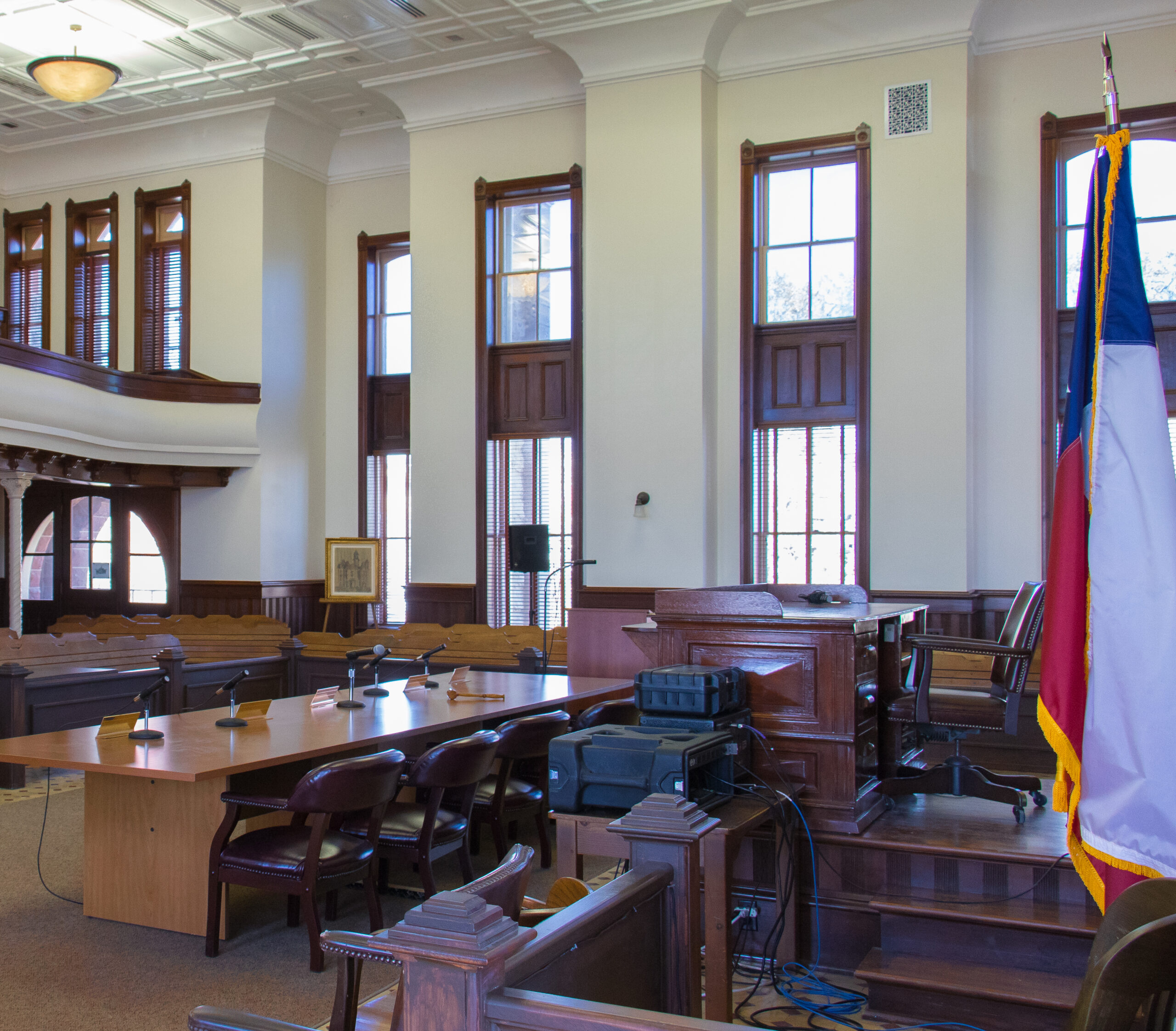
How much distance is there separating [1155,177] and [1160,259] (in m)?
0.70

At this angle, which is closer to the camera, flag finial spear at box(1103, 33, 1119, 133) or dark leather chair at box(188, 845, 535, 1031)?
dark leather chair at box(188, 845, 535, 1031)

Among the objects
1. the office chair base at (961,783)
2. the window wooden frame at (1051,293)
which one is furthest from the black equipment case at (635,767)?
the window wooden frame at (1051,293)

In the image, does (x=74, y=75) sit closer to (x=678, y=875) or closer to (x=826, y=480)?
(x=826, y=480)

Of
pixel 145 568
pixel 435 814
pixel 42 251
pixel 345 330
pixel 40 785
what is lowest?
pixel 40 785

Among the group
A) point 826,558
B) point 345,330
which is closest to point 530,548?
point 826,558

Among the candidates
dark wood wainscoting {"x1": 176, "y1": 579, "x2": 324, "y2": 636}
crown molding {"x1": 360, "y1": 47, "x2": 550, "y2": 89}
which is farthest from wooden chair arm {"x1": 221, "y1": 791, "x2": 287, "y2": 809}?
crown molding {"x1": 360, "y1": 47, "x2": 550, "y2": 89}

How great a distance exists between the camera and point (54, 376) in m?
10.5

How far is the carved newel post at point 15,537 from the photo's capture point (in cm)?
1098

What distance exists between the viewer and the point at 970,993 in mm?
3467

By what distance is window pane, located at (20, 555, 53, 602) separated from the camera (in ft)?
44.5

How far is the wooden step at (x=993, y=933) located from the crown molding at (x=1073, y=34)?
8092mm

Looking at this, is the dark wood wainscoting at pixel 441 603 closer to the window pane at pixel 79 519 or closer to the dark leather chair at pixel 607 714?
the window pane at pixel 79 519

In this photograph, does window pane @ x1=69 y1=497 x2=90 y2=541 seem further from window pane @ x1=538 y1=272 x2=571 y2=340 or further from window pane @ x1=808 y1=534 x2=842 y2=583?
window pane @ x1=808 y1=534 x2=842 y2=583

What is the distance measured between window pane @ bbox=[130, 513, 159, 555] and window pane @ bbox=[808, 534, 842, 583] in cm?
758
